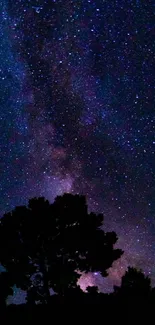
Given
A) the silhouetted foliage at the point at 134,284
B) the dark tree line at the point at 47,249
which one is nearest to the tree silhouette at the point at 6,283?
the dark tree line at the point at 47,249

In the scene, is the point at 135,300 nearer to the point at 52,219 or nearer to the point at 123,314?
the point at 123,314

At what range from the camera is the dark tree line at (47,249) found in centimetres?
2186

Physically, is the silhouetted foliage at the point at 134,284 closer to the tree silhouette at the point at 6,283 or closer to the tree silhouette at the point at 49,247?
the tree silhouette at the point at 49,247

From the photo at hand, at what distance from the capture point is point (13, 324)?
1295cm

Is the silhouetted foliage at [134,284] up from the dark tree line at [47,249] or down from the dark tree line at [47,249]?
down

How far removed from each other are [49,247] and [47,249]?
0.71 feet

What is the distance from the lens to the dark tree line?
21859 mm

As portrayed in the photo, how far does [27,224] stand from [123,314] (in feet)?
36.8

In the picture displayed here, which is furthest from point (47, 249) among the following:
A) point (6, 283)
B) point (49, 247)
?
point (6, 283)

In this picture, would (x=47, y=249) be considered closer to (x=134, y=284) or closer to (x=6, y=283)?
(x=6, y=283)

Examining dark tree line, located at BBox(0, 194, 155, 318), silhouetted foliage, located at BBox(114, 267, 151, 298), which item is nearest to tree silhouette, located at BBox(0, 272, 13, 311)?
dark tree line, located at BBox(0, 194, 155, 318)

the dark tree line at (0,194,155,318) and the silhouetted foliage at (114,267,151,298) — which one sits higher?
the dark tree line at (0,194,155,318)

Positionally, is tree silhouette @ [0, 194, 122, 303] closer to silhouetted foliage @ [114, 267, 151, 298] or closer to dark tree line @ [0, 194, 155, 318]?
dark tree line @ [0, 194, 155, 318]

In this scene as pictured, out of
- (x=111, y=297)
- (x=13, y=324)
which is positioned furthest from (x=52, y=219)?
(x=13, y=324)
